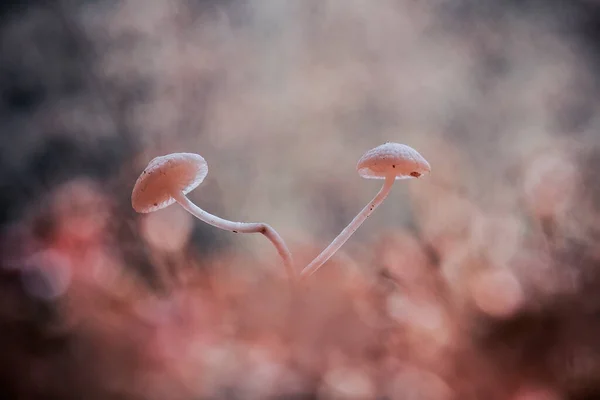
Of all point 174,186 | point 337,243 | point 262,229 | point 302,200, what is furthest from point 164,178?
point 302,200

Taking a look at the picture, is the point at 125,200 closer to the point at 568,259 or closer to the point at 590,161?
the point at 568,259

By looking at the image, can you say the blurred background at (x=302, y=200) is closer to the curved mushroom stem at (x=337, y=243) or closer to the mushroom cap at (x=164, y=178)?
the curved mushroom stem at (x=337, y=243)

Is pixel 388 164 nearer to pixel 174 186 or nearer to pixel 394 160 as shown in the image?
pixel 394 160

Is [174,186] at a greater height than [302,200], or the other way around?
[302,200]

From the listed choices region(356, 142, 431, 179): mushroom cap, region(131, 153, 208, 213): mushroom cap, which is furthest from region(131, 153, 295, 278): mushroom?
region(356, 142, 431, 179): mushroom cap

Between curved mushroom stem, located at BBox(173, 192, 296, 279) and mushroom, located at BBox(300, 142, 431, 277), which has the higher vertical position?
mushroom, located at BBox(300, 142, 431, 277)

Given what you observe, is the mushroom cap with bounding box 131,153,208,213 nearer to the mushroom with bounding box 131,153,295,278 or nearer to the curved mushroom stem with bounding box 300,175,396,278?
the mushroom with bounding box 131,153,295,278

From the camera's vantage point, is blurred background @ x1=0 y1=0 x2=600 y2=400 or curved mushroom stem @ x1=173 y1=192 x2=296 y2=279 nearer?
blurred background @ x1=0 y1=0 x2=600 y2=400

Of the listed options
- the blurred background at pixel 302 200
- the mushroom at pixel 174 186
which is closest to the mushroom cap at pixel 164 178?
the mushroom at pixel 174 186
